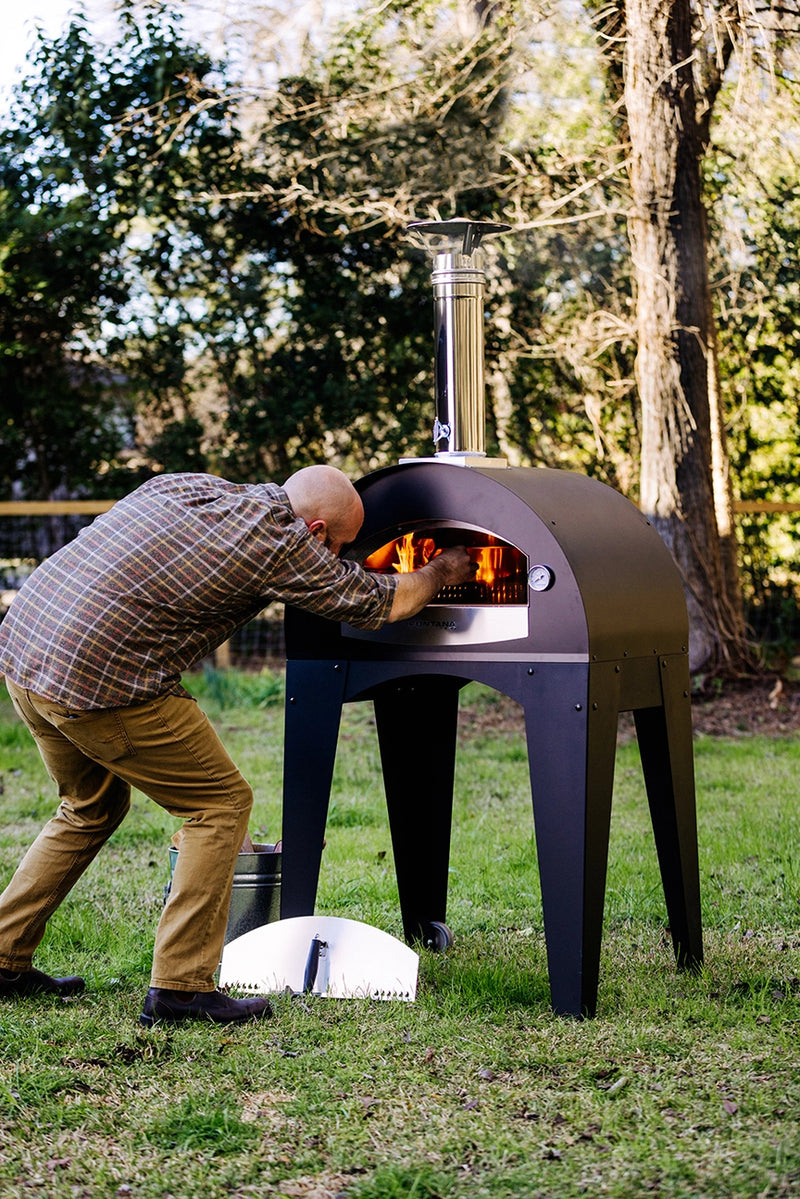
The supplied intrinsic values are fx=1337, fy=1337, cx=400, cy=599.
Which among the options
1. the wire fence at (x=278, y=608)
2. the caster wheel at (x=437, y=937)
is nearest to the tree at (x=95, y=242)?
the wire fence at (x=278, y=608)

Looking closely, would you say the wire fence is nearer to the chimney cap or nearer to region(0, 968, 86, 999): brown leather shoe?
the chimney cap

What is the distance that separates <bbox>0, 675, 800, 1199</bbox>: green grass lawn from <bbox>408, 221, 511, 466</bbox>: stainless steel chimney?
5.08 ft

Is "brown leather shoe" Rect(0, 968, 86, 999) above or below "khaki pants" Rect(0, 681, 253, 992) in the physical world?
below

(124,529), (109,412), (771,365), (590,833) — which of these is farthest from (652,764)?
(109,412)

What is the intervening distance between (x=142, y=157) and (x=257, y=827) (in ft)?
20.7

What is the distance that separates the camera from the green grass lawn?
2574 millimetres

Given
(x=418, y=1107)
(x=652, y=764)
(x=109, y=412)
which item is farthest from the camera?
(x=109, y=412)

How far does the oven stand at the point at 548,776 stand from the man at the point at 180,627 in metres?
0.38

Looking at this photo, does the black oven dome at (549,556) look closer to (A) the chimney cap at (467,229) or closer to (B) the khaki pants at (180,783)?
(B) the khaki pants at (180,783)

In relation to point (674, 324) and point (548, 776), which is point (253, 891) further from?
point (674, 324)

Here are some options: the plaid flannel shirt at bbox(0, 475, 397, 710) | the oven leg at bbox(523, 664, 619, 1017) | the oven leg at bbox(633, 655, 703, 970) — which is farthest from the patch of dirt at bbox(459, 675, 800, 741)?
the plaid flannel shirt at bbox(0, 475, 397, 710)

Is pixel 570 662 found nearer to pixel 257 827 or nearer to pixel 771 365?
pixel 257 827

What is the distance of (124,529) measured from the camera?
3.38 m

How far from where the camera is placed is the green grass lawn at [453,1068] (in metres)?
2.57
